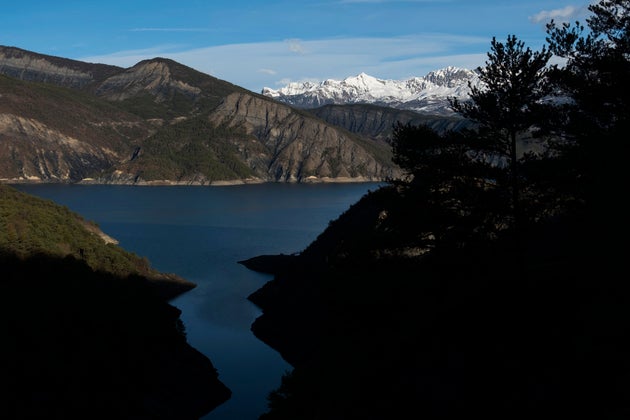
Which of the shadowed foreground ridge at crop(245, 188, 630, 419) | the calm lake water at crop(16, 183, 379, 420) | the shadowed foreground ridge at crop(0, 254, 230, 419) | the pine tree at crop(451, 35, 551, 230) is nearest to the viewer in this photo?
the shadowed foreground ridge at crop(245, 188, 630, 419)

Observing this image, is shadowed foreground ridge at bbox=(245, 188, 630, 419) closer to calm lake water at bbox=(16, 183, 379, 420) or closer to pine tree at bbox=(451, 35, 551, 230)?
pine tree at bbox=(451, 35, 551, 230)

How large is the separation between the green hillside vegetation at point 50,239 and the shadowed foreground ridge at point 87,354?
2438mm

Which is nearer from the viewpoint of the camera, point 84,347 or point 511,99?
point 511,99

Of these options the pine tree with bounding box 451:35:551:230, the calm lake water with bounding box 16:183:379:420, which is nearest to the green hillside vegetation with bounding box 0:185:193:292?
→ the calm lake water with bounding box 16:183:379:420

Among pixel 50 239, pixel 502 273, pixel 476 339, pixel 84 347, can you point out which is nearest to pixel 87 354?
pixel 84 347

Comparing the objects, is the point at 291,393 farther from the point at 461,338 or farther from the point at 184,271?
the point at 184,271

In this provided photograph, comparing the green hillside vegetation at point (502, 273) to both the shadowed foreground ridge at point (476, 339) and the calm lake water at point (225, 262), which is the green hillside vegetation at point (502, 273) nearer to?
the shadowed foreground ridge at point (476, 339)

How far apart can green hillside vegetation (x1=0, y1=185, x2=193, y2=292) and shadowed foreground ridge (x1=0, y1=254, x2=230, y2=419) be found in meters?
2.44

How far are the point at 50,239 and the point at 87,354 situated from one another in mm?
23857

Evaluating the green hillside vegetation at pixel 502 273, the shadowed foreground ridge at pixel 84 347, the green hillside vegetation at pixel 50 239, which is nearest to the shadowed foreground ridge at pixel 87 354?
the shadowed foreground ridge at pixel 84 347

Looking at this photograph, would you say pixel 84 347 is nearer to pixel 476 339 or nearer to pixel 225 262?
pixel 476 339

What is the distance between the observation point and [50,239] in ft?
206

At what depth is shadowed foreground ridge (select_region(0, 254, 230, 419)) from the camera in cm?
3797

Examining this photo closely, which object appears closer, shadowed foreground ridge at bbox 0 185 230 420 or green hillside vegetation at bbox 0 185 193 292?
shadowed foreground ridge at bbox 0 185 230 420
